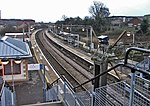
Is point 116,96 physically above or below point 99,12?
below

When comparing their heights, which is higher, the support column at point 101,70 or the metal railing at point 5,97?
the support column at point 101,70

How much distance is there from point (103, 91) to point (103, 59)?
3885 millimetres

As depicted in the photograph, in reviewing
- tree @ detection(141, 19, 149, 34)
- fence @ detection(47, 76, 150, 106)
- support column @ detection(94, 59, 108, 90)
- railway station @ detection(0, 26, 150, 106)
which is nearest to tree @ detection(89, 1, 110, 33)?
tree @ detection(141, 19, 149, 34)

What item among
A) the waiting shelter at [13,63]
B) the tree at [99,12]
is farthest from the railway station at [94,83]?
the tree at [99,12]

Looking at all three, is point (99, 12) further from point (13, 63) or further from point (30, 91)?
point (30, 91)

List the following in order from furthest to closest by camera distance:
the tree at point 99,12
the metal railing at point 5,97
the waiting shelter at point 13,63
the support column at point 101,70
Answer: the tree at point 99,12
the waiting shelter at point 13,63
the support column at point 101,70
the metal railing at point 5,97

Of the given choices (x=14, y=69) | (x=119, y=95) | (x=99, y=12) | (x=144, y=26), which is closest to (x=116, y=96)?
(x=119, y=95)

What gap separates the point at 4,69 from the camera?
14430 millimetres

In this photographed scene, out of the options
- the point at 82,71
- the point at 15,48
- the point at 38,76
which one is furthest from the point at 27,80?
the point at 82,71

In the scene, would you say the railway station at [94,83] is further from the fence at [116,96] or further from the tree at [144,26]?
the tree at [144,26]

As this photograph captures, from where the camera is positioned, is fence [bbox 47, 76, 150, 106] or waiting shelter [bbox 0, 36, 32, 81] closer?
fence [bbox 47, 76, 150, 106]

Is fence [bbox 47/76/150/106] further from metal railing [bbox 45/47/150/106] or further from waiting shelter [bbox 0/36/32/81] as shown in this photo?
waiting shelter [bbox 0/36/32/81]

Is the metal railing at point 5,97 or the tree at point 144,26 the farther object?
the tree at point 144,26

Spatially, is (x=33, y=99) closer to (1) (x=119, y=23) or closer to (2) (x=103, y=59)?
(2) (x=103, y=59)
